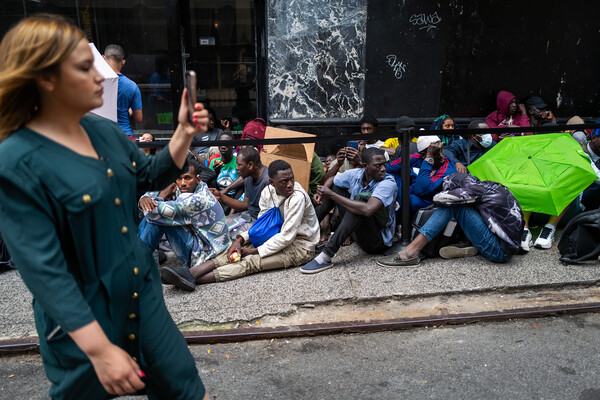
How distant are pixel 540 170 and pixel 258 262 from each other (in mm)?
2577

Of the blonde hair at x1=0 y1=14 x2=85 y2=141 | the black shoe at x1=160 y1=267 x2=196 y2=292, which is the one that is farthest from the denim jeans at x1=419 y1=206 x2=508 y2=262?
the blonde hair at x1=0 y1=14 x2=85 y2=141

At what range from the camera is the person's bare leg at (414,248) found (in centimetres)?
471

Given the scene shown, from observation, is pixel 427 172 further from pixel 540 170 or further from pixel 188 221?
pixel 188 221

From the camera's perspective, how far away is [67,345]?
173 cm

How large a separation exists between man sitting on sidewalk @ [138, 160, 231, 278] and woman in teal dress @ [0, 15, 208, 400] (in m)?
2.70

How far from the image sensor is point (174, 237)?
479 centimetres

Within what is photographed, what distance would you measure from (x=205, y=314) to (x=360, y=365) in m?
1.23

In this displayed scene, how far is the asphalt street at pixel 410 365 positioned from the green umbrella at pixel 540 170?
47.2 inches

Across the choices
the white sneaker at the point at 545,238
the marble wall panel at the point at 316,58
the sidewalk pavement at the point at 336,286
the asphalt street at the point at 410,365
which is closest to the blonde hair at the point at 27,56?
the asphalt street at the point at 410,365

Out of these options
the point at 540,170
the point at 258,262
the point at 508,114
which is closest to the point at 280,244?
the point at 258,262

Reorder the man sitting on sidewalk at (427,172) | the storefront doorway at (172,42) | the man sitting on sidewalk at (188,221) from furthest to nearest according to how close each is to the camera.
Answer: the storefront doorway at (172,42), the man sitting on sidewalk at (427,172), the man sitting on sidewalk at (188,221)

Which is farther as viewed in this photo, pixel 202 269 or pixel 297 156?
pixel 297 156

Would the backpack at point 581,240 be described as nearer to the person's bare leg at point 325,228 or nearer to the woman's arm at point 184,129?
the person's bare leg at point 325,228

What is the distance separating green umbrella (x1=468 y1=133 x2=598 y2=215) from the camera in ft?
15.7
